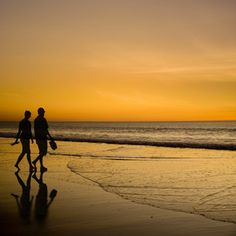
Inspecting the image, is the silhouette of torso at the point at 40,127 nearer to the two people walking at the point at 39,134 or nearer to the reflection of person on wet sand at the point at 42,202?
the two people walking at the point at 39,134

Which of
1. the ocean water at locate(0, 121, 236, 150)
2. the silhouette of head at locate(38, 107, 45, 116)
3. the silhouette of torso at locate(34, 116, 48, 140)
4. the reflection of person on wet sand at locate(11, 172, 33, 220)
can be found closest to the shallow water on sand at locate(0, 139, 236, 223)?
→ the silhouette of torso at locate(34, 116, 48, 140)

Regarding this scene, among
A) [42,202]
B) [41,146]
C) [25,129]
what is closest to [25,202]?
[42,202]

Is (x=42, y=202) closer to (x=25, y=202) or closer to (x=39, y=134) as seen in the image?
(x=25, y=202)

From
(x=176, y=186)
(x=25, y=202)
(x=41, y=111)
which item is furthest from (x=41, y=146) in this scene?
(x=25, y=202)

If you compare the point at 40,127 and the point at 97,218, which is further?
the point at 40,127

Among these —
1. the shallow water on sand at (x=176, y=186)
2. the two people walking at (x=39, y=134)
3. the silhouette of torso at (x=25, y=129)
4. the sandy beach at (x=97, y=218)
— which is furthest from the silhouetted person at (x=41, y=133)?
the sandy beach at (x=97, y=218)

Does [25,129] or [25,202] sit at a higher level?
[25,129]

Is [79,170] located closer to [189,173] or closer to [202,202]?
[189,173]

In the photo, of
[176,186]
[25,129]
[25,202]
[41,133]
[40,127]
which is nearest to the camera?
[25,202]

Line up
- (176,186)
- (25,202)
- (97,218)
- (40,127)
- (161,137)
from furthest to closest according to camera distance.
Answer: (161,137) → (40,127) → (176,186) → (25,202) → (97,218)

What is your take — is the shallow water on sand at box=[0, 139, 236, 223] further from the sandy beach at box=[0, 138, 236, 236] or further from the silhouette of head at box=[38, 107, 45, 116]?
the silhouette of head at box=[38, 107, 45, 116]

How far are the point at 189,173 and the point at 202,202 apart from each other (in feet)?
16.0

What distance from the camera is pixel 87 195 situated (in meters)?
8.95

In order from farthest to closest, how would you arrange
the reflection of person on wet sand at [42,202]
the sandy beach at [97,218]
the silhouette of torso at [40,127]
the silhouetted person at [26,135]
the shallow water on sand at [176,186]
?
1. the silhouette of torso at [40,127]
2. the silhouetted person at [26,135]
3. the shallow water on sand at [176,186]
4. the reflection of person on wet sand at [42,202]
5. the sandy beach at [97,218]
